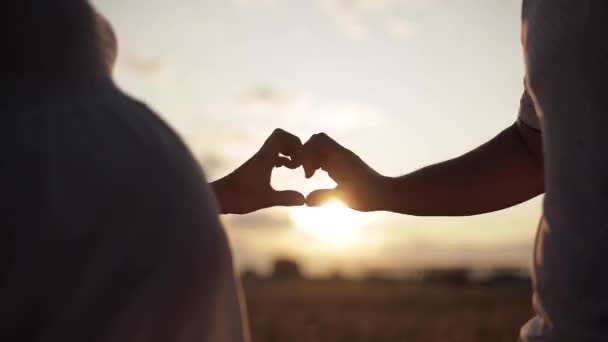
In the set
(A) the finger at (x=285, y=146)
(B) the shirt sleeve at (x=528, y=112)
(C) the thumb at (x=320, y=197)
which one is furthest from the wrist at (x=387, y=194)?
(B) the shirt sleeve at (x=528, y=112)

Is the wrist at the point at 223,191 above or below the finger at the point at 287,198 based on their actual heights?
above

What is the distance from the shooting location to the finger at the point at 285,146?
80.2 inches

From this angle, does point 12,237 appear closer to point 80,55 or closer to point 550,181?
point 80,55

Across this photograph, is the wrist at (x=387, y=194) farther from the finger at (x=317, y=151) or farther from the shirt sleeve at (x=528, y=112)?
the shirt sleeve at (x=528, y=112)

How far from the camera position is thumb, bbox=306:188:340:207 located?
210cm

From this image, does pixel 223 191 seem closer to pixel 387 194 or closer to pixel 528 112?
pixel 387 194

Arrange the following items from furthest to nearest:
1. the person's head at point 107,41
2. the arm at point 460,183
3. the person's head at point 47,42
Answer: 1. the arm at point 460,183
2. the person's head at point 107,41
3. the person's head at point 47,42

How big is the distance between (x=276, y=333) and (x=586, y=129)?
1046 cm

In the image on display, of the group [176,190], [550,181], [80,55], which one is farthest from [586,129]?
[80,55]

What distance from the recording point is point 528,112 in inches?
71.0

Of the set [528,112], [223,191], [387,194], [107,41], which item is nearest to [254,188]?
[223,191]

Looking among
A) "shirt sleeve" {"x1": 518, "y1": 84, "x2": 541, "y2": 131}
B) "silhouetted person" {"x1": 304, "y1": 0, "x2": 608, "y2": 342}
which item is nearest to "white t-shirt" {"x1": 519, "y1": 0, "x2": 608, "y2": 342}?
"silhouetted person" {"x1": 304, "y1": 0, "x2": 608, "y2": 342}

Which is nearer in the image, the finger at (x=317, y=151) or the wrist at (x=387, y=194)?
the wrist at (x=387, y=194)

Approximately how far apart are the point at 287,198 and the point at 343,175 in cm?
24
